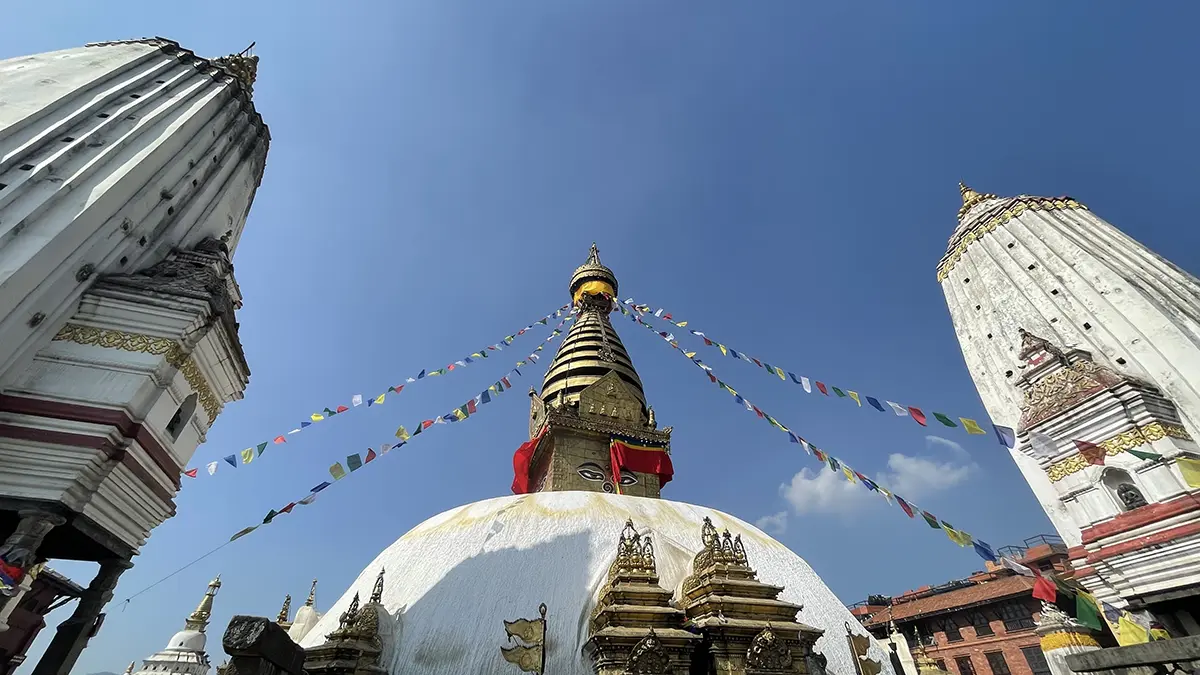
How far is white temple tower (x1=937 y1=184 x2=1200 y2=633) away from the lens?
12781mm

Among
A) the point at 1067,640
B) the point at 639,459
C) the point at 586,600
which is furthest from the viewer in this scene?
the point at 639,459

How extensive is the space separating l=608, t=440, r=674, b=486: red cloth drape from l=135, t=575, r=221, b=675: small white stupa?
14.9 metres

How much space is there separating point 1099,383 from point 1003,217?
13.8m

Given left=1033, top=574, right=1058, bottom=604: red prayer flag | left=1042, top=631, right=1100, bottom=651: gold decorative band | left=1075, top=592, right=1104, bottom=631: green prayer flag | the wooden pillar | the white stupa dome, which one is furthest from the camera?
left=1042, top=631, right=1100, bottom=651: gold decorative band

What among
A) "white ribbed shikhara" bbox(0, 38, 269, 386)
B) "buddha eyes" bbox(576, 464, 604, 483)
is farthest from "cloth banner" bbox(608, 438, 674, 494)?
"white ribbed shikhara" bbox(0, 38, 269, 386)

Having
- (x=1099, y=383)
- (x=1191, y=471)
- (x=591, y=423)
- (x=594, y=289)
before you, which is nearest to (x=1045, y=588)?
(x=1191, y=471)

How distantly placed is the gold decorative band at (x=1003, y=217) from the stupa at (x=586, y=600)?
21556 millimetres

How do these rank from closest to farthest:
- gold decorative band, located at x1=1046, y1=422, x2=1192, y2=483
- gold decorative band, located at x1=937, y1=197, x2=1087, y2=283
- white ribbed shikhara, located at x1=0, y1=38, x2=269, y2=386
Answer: white ribbed shikhara, located at x1=0, y1=38, x2=269, y2=386 → gold decorative band, located at x1=1046, y1=422, x2=1192, y2=483 → gold decorative band, located at x1=937, y1=197, x2=1087, y2=283

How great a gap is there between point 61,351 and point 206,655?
15.0m

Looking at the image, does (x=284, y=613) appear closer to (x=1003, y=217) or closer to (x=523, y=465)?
(x=523, y=465)

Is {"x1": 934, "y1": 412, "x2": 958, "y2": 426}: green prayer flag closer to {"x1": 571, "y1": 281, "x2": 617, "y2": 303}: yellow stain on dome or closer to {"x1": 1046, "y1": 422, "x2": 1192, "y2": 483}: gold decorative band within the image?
{"x1": 1046, "y1": 422, "x2": 1192, "y2": 483}: gold decorative band

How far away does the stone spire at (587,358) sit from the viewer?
82.6ft

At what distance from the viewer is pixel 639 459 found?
866 inches

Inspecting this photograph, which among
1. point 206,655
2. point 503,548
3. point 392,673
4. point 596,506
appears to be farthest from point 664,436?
point 206,655
